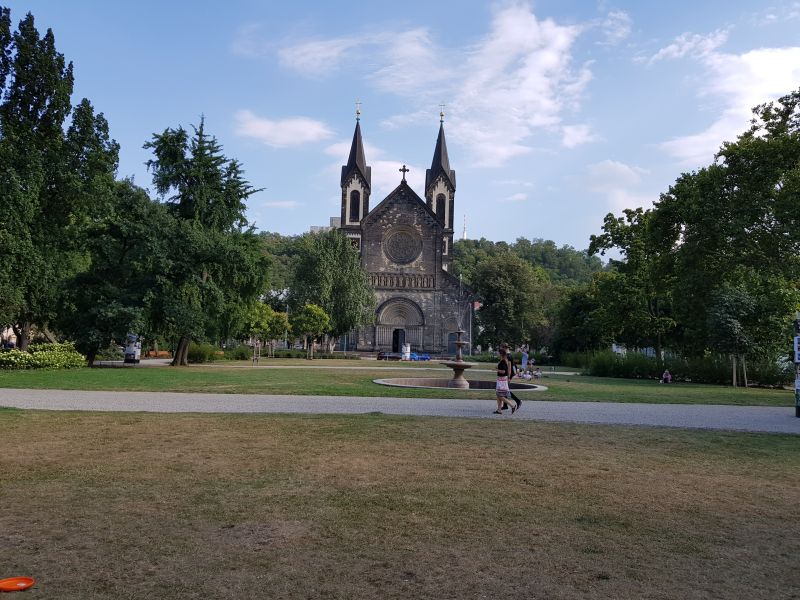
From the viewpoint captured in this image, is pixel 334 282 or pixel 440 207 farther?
pixel 440 207

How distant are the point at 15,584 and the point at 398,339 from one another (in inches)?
2456

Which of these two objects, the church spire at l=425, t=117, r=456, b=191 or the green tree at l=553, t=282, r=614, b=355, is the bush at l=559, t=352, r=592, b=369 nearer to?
the green tree at l=553, t=282, r=614, b=355

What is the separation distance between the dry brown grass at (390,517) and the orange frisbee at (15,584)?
8 cm

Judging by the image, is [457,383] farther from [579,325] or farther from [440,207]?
[440,207]

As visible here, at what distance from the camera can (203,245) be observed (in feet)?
105

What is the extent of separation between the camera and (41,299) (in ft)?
106

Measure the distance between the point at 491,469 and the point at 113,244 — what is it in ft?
96.9

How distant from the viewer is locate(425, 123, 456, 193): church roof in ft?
242

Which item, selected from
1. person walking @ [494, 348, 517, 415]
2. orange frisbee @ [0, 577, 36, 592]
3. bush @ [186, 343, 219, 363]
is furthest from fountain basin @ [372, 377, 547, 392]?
bush @ [186, 343, 219, 363]

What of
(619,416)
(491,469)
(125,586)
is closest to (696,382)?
(619,416)

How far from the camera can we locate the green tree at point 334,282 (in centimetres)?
6069

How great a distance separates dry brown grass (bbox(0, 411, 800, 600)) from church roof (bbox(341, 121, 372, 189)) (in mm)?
63670

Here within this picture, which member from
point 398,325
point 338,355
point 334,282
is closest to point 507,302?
point 398,325

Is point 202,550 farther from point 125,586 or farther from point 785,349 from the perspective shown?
point 785,349
